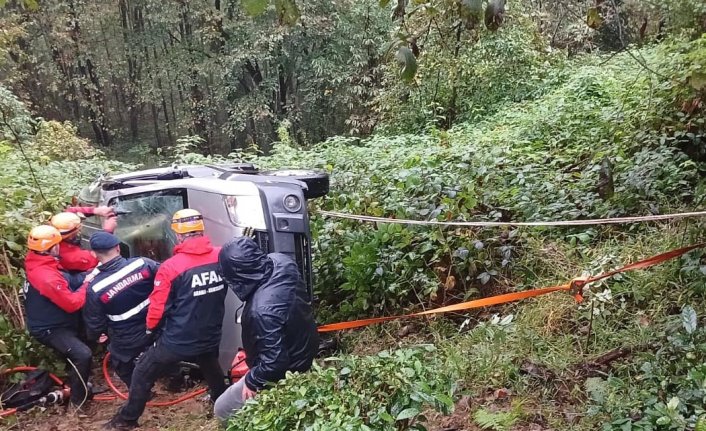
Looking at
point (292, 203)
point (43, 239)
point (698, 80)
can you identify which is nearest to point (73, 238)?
point (43, 239)

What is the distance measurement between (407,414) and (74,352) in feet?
11.8

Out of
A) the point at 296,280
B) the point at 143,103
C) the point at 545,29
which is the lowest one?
the point at 143,103

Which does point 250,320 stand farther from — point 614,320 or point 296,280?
point 614,320

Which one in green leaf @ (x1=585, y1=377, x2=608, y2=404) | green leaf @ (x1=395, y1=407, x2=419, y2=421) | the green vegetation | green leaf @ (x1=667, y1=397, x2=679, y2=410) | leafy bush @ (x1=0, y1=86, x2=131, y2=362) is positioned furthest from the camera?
leafy bush @ (x1=0, y1=86, x2=131, y2=362)

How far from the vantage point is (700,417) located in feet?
9.20

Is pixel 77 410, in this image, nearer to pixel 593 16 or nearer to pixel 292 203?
pixel 292 203

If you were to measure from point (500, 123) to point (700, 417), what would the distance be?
884 cm

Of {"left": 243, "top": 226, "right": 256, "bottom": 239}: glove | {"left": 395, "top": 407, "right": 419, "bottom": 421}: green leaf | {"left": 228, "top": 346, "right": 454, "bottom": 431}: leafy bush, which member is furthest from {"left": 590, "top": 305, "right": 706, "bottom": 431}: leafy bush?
{"left": 243, "top": 226, "right": 256, "bottom": 239}: glove

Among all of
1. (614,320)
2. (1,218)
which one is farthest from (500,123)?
(1,218)

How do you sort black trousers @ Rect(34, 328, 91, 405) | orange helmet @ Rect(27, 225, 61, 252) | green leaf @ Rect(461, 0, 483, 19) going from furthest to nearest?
black trousers @ Rect(34, 328, 91, 405) < orange helmet @ Rect(27, 225, 61, 252) < green leaf @ Rect(461, 0, 483, 19)

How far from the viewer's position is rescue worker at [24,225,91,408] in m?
4.83

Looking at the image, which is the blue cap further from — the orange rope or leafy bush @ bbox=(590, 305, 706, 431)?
leafy bush @ bbox=(590, 305, 706, 431)

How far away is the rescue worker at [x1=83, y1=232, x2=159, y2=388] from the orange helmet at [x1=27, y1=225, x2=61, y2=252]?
481mm

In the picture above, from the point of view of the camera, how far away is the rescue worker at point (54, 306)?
483 cm
